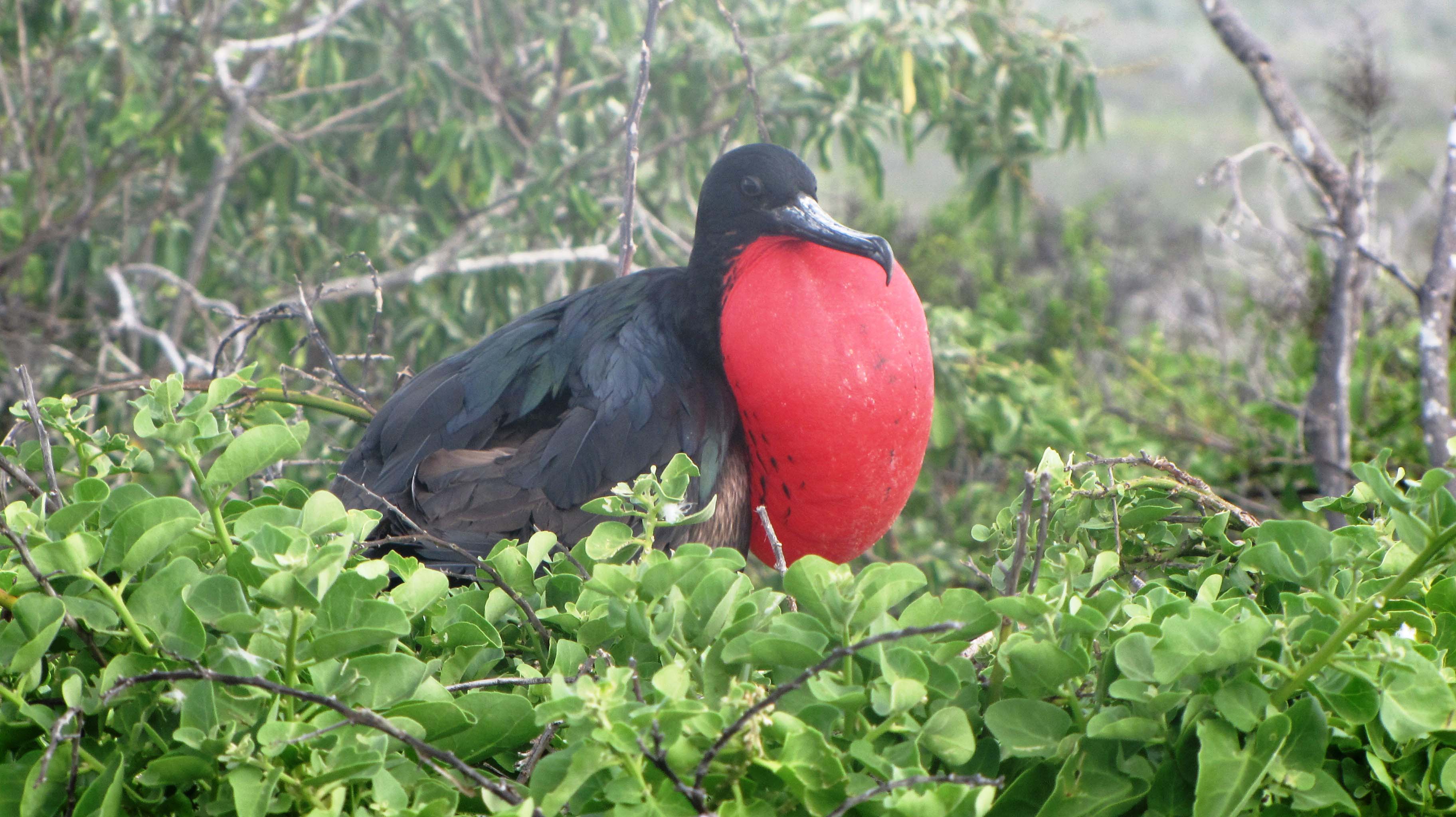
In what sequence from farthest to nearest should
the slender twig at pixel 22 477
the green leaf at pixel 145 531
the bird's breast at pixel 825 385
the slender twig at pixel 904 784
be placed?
1. the bird's breast at pixel 825 385
2. the slender twig at pixel 22 477
3. the green leaf at pixel 145 531
4. the slender twig at pixel 904 784

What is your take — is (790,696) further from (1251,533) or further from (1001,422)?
(1001,422)

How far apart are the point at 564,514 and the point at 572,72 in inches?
68.3

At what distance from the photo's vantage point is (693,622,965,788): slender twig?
1.99 ft

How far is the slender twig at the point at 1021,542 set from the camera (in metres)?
0.68

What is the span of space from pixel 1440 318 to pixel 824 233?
37.6 inches

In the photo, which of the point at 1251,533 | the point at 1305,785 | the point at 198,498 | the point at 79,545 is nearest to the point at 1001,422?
the point at 198,498

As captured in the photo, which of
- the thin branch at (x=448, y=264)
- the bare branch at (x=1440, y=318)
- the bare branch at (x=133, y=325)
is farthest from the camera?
the thin branch at (x=448, y=264)

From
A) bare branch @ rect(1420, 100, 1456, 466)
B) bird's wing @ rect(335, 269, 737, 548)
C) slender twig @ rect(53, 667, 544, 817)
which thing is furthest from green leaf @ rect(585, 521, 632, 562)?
bare branch @ rect(1420, 100, 1456, 466)

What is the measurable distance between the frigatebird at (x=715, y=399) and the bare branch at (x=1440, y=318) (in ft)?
2.52

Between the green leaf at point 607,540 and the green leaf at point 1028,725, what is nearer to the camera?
the green leaf at point 1028,725

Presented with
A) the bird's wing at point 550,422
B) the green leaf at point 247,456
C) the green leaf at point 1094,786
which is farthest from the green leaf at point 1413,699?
the bird's wing at point 550,422

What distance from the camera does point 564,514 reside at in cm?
141

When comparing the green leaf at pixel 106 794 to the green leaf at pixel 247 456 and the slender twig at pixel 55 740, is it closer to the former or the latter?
the slender twig at pixel 55 740

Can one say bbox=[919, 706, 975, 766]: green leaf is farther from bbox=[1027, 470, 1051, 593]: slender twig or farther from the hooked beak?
the hooked beak
